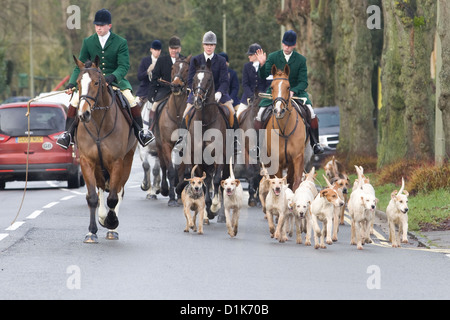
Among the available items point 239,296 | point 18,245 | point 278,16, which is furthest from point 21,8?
point 239,296

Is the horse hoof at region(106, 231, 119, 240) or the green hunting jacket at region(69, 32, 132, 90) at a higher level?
the green hunting jacket at region(69, 32, 132, 90)

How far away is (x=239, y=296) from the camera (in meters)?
10.0

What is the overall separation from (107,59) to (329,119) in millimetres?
21856

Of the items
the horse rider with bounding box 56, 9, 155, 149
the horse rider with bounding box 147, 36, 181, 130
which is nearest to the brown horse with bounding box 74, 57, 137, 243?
the horse rider with bounding box 56, 9, 155, 149

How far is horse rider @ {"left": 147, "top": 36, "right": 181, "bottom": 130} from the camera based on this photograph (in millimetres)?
21188

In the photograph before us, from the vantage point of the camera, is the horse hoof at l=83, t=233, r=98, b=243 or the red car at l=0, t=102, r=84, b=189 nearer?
the horse hoof at l=83, t=233, r=98, b=243

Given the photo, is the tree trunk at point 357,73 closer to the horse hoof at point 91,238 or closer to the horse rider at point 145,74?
the horse rider at point 145,74

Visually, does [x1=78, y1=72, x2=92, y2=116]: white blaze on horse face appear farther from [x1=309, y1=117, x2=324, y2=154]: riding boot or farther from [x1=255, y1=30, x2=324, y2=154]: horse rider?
[x1=309, y1=117, x2=324, y2=154]: riding boot

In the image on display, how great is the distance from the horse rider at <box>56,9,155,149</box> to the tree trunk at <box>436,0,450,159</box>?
23.3 ft

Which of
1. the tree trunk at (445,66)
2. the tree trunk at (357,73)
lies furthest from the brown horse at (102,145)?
the tree trunk at (357,73)
